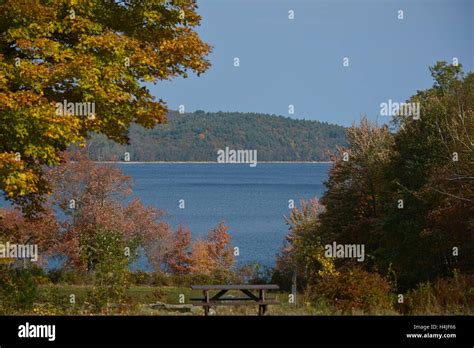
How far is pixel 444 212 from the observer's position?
1066 inches

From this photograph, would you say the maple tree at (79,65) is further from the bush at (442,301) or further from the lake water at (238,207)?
the lake water at (238,207)

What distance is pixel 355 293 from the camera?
49.0ft

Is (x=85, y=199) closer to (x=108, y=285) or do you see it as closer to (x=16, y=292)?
(x=16, y=292)

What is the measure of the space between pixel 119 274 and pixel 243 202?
87.4m

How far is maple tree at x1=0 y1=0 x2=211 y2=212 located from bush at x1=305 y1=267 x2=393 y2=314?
4.78 m

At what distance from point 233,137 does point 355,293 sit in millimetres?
62768

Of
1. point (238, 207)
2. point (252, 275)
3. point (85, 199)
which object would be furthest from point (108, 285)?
point (238, 207)

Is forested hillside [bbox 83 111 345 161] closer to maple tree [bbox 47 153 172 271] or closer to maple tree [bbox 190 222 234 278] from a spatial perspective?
maple tree [bbox 190 222 234 278]

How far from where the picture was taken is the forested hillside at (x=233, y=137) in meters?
76.6

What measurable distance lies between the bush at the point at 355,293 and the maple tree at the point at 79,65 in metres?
4.78

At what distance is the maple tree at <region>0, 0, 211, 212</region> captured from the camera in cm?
1420
